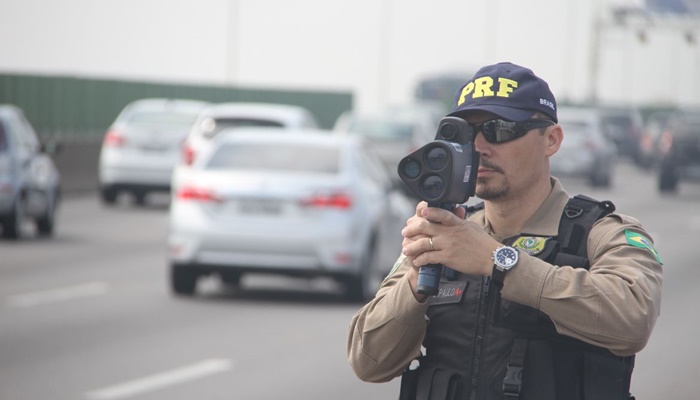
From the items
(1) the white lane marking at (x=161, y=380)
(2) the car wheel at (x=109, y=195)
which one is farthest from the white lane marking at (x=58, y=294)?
(2) the car wheel at (x=109, y=195)

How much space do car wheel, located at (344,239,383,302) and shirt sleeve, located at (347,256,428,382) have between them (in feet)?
35.1

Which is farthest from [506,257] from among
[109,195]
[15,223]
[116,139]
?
[109,195]

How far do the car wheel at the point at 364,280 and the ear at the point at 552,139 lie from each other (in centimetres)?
1070

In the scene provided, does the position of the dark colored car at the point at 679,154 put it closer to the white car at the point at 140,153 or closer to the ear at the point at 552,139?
the white car at the point at 140,153

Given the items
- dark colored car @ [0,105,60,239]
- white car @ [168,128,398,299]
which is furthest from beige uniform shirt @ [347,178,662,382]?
dark colored car @ [0,105,60,239]

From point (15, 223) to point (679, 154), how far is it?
1993cm

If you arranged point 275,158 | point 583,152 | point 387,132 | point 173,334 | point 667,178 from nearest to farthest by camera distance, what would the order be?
point 173,334 < point 275,158 < point 387,132 < point 583,152 < point 667,178

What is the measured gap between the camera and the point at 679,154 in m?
36.7

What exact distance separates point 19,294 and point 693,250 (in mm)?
10715

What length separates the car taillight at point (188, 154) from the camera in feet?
78.3

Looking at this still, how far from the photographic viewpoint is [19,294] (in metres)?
15.2

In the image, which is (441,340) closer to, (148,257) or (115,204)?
(148,257)

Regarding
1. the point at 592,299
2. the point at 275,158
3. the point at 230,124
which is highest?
the point at 592,299

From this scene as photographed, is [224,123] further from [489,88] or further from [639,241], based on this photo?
[639,241]
